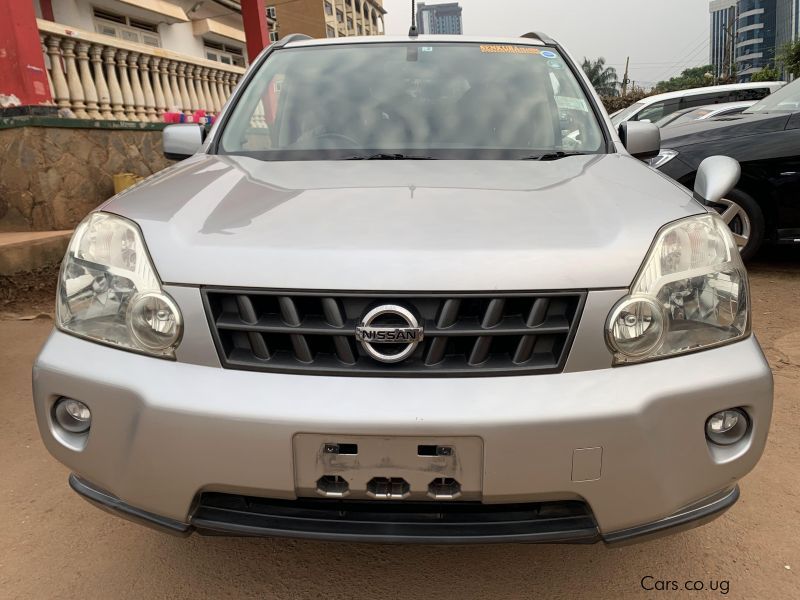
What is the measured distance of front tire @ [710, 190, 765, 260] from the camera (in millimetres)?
4523

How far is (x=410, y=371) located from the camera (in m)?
1.32

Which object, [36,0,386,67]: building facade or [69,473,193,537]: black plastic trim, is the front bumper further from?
[36,0,386,67]: building facade

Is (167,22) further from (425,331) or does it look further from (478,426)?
(478,426)

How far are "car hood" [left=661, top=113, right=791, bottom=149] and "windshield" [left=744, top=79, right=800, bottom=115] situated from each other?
0.14 m

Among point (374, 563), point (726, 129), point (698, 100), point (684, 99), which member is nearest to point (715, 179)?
point (374, 563)

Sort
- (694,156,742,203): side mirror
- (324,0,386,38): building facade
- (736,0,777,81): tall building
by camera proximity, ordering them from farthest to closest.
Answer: (736,0,777,81): tall building
(324,0,386,38): building facade
(694,156,742,203): side mirror

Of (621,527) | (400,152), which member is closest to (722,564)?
(621,527)

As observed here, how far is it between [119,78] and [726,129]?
6848 mm

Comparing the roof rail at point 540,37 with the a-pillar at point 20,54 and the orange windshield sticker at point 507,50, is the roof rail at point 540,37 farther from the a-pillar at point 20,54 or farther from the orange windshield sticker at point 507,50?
the a-pillar at point 20,54

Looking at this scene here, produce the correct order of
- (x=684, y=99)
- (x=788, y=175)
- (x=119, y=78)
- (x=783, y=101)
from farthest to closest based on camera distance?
(x=684, y=99) < (x=119, y=78) < (x=783, y=101) < (x=788, y=175)

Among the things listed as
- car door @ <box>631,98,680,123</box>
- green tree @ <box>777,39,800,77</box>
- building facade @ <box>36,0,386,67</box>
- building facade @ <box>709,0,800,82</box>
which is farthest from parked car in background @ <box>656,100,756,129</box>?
building facade @ <box>709,0,800,82</box>

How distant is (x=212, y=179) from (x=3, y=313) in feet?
11.0

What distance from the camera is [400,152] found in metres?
2.15

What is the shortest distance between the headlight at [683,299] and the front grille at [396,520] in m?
0.38
